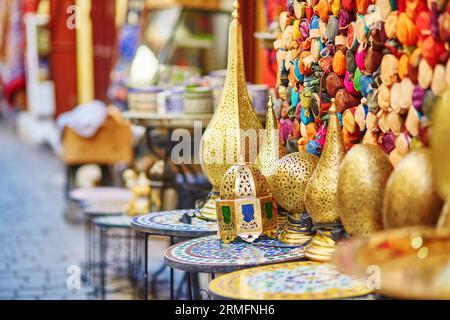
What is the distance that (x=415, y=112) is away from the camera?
7.78ft

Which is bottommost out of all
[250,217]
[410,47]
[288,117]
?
[250,217]

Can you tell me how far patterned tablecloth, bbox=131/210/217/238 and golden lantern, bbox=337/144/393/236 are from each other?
0.92 metres

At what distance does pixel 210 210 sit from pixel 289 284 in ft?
3.58

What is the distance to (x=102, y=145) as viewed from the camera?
7.76 metres

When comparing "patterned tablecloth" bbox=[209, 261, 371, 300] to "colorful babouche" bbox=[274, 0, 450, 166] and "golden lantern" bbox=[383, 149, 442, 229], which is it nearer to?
"golden lantern" bbox=[383, 149, 442, 229]

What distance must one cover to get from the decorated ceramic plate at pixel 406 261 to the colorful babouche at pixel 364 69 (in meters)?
0.45

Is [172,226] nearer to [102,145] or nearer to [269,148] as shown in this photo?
[269,148]

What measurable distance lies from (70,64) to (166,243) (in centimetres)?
661

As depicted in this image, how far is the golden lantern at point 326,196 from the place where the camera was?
102 inches

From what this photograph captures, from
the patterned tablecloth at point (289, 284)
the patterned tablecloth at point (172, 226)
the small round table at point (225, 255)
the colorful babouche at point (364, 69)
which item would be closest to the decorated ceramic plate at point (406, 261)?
the patterned tablecloth at point (289, 284)

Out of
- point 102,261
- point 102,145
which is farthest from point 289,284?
point 102,145

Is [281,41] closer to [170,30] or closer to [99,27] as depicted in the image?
[170,30]

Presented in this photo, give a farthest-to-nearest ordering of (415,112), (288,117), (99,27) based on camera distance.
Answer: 1. (99,27)
2. (288,117)
3. (415,112)

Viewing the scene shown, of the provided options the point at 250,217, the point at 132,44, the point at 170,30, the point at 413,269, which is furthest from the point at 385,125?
the point at 132,44
